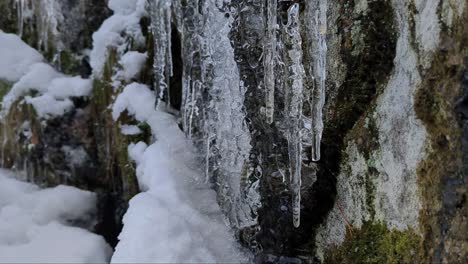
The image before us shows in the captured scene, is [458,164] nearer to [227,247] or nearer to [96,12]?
[227,247]

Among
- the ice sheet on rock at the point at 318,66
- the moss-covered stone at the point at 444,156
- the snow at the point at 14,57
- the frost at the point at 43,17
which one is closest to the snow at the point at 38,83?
the snow at the point at 14,57

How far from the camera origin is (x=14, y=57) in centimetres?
456

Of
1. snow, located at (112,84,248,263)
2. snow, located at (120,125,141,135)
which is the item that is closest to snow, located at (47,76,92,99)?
snow, located at (120,125,141,135)

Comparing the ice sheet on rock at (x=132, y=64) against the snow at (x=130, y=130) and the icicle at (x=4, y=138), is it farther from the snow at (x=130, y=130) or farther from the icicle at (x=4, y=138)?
the icicle at (x=4, y=138)

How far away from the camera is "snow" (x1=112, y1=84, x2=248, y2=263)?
249 cm

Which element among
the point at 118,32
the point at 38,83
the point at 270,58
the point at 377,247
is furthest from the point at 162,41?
the point at 377,247

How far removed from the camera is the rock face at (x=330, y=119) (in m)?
2.12

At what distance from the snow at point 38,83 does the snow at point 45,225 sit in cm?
72

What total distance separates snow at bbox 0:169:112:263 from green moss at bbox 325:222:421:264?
72.4 inches

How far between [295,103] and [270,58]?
11.8 inches

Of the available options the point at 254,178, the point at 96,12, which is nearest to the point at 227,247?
the point at 254,178

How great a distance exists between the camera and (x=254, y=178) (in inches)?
113

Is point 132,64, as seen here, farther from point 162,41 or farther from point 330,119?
point 330,119

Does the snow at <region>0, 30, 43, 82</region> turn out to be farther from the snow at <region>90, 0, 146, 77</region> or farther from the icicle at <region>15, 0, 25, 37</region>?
the snow at <region>90, 0, 146, 77</region>
